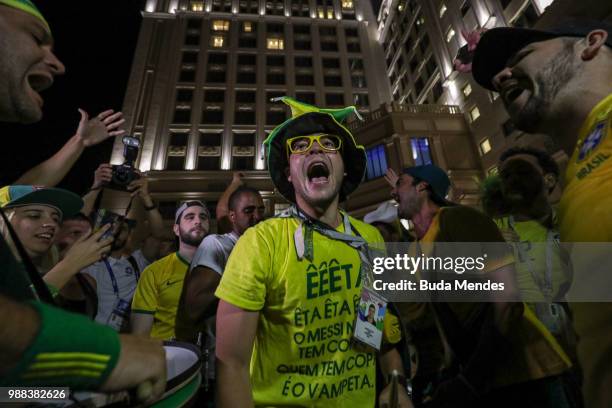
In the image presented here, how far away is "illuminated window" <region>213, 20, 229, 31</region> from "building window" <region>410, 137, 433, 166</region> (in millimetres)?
29914

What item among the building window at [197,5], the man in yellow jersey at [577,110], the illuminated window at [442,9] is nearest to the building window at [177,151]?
the building window at [197,5]

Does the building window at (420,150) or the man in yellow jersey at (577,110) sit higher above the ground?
the building window at (420,150)

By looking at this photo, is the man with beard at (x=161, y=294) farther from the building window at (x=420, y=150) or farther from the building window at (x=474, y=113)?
the building window at (x=474, y=113)

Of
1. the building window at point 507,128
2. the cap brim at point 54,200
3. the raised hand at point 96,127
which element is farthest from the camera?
the building window at point 507,128

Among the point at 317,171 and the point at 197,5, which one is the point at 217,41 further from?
the point at 317,171

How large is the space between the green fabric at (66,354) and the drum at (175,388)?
3.0 inches

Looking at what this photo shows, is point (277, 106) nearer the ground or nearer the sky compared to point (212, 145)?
nearer the sky

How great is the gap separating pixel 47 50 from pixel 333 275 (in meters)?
2.24

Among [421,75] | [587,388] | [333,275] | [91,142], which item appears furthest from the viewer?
[421,75]

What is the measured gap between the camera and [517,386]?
1.99m

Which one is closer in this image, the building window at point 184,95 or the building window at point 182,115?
the building window at point 182,115

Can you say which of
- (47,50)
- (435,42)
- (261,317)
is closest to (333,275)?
(261,317)

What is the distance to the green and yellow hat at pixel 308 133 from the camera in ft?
7.52

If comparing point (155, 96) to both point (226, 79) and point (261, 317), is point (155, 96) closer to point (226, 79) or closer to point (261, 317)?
point (226, 79)
